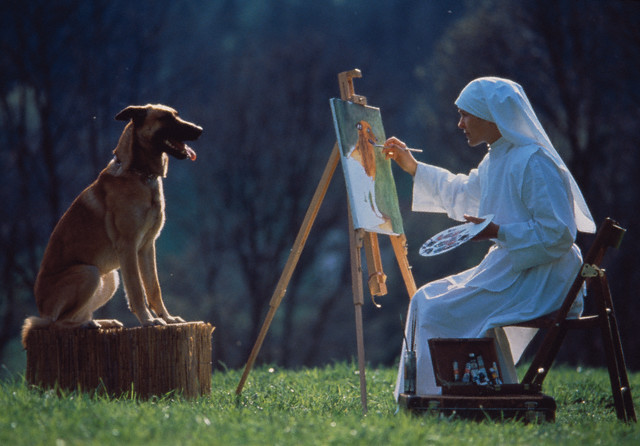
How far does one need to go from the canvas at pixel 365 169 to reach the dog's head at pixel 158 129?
43.0 inches

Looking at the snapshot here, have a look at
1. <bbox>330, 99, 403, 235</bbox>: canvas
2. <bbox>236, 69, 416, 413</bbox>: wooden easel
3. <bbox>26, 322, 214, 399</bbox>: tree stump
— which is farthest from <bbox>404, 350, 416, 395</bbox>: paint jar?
<bbox>26, 322, 214, 399</bbox>: tree stump

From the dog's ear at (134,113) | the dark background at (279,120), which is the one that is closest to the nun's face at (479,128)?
the dog's ear at (134,113)

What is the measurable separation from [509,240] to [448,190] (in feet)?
3.21

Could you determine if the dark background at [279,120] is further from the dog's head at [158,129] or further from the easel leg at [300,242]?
the dog's head at [158,129]

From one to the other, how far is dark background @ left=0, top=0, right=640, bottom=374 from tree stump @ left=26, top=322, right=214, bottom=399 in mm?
6271

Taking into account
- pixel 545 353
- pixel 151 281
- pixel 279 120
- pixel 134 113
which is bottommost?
pixel 545 353

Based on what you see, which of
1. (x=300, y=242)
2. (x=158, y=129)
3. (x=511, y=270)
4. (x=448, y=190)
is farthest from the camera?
(x=448, y=190)

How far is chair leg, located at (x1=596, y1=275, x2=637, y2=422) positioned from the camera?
14.2ft

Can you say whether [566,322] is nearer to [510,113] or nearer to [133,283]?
[510,113]

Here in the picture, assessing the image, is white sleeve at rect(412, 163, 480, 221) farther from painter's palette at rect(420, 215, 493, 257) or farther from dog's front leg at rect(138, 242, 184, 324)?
dog's front leg at rect(138, 242, 184, 324)

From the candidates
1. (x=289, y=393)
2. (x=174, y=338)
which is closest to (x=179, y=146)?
(x=174, y=338)

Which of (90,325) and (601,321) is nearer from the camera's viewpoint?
(601,321)

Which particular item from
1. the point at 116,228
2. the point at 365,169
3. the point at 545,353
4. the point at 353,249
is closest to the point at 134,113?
the point at 116,228

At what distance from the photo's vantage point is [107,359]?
498 cm
